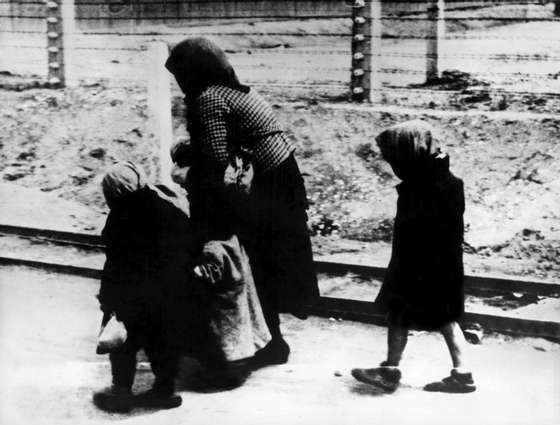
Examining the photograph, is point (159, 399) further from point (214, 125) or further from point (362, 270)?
point (362, 270)

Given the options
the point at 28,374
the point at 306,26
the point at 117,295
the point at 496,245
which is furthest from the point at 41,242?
the point at 496,245

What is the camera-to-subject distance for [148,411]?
3723 millimetres

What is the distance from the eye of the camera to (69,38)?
5.85 meters

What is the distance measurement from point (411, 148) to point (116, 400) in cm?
184

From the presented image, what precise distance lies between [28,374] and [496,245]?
9.12ft

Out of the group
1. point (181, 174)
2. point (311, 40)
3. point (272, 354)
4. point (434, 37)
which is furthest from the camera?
point (311, 40)

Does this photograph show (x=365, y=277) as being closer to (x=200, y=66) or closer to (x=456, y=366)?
(x=456, y=366)

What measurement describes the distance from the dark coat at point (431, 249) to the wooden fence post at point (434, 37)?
2016 millimetres

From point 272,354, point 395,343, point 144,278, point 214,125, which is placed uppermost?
point 214,125

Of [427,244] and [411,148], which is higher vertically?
[411,148]

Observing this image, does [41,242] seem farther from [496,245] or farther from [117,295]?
[496,245]

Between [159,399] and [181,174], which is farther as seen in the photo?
[181,174]

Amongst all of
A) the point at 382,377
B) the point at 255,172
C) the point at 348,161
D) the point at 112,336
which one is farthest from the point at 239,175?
the point at 348,161

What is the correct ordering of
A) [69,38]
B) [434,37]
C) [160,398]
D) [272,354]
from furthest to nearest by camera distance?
[69,38], [434,37], [272,354], [160,398]
